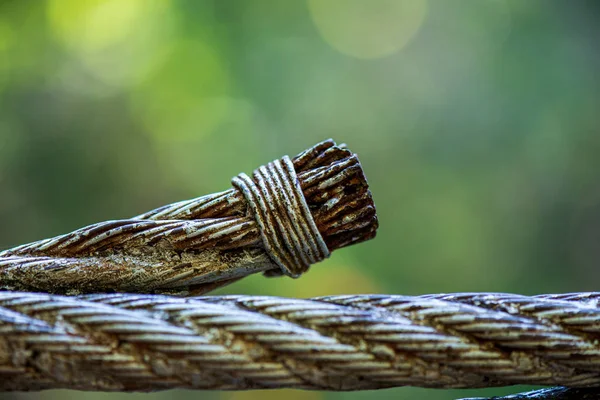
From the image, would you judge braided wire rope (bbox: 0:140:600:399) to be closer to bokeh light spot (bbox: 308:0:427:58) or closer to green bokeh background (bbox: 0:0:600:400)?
green bokeh background (bbox: 0:0:600:400)

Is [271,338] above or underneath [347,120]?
underneath

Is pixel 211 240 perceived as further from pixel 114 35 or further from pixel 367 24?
pixel 367 24

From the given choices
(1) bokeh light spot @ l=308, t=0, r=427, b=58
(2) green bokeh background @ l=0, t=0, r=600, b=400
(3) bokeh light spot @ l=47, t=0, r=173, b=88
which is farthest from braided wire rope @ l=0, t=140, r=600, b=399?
(1) bokeh light spot @ l=308, t=0, r=427, b=58

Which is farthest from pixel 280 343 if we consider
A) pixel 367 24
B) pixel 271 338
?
pixel 367 24

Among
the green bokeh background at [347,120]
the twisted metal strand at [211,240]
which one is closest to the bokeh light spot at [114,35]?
the green bokeh background at [347,120]

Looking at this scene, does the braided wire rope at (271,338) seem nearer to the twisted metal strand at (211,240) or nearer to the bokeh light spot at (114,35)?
the twisted metal strand at (211,240)

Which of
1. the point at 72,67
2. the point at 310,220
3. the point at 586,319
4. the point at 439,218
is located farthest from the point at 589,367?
the point at 72,67
